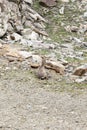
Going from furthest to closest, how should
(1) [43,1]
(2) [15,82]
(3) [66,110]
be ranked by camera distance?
(1) [43,1], (2) [15,82], (3) [66,110]

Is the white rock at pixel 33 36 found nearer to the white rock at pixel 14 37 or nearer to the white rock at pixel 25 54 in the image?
the white rock at pixel 14 37

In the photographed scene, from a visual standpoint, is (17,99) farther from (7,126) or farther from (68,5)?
(68,5)

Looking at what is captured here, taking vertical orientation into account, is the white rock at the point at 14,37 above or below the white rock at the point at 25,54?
below

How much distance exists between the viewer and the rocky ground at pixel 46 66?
9982 mm

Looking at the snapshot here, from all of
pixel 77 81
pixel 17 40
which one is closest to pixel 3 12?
pixel 17 40

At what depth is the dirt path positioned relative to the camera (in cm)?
952

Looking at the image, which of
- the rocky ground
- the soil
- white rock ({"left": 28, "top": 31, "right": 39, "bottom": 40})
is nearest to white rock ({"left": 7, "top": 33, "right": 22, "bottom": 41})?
the rocky ground

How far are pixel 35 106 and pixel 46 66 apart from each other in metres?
3.23

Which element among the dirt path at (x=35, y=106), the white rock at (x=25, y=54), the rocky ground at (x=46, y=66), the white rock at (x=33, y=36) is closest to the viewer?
the dirt path at (x=35, y=106)

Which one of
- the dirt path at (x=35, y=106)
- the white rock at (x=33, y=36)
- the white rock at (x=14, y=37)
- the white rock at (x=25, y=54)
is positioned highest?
the white rock at (x=25, y=54)

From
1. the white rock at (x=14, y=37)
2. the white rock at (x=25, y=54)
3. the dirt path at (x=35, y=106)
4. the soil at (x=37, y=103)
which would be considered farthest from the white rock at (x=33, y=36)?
the dirt path at (x=35, y=106)

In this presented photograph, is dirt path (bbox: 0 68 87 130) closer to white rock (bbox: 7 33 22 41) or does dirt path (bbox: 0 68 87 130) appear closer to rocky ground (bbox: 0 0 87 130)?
rocky ground (bbox: 0 0 87 130)

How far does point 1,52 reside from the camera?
48.2 ft

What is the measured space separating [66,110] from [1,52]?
4.85 m
